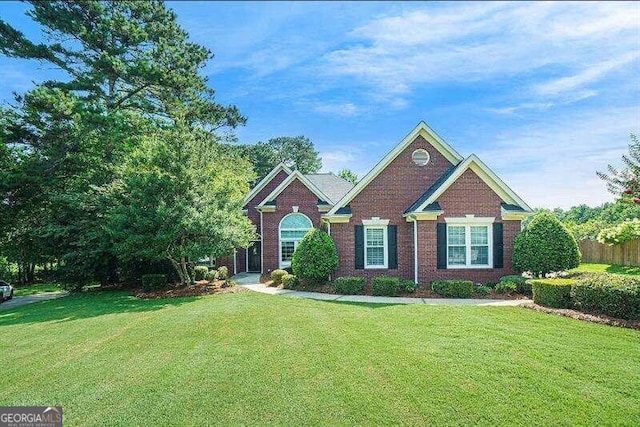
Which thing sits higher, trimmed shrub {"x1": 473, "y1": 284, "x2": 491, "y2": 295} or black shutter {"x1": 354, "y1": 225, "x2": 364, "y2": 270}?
black shutter {"x1": 354, "y1": 225, "x2": 364, "y2": 270}

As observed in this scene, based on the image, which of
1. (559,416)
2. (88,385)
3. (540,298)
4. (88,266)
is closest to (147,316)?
(88,385)

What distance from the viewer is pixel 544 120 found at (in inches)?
521

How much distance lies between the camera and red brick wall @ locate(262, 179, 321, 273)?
21875mm

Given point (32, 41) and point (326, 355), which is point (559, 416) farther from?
point (32, 41)

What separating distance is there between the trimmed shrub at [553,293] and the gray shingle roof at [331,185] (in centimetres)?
1321

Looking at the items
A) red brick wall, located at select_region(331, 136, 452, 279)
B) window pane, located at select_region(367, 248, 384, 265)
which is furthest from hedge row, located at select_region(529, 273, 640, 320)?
window pane, located at select_region(367, 248, 384, 265)

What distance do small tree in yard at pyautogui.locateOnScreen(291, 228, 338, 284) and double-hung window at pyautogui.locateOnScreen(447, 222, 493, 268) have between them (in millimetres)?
4981

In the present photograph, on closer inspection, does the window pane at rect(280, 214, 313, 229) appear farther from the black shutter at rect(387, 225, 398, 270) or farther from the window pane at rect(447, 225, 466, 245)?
the window pane at rect(447, 225, 466, 245)

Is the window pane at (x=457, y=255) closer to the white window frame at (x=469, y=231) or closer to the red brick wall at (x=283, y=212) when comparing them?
the white window frame at (x=469, y=231)

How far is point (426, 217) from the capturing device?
15.2 m

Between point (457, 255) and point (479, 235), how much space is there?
4.22 feet

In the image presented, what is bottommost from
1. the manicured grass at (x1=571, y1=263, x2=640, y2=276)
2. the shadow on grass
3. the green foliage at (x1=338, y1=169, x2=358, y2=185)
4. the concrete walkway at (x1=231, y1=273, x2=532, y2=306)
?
the shadow on grass

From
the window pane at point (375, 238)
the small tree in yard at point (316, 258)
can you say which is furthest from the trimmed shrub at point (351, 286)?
the window pane at point (375, 238)

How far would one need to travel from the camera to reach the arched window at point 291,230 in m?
22.1
